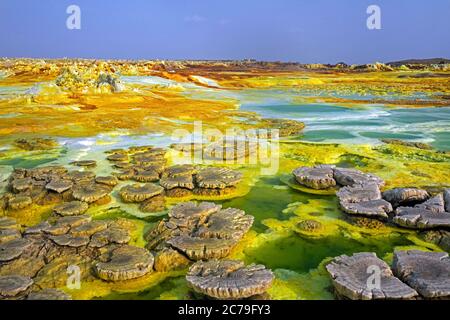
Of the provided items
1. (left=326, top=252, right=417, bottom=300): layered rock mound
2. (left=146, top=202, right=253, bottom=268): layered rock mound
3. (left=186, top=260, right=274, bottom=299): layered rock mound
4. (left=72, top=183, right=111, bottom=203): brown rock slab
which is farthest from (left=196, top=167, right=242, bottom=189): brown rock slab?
(left=326, top=252, right=417, bottom=300): layered rock mound

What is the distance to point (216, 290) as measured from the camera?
4.61 metres

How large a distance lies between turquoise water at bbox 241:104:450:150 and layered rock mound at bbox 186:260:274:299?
890 cm

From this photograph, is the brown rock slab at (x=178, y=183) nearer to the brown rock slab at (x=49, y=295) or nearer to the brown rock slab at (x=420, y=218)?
the brown rock slab at (x=49, y=295)

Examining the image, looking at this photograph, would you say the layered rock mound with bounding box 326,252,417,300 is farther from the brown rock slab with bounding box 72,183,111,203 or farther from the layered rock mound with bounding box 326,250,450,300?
the brown rock slab with bounding box 72,183,111,203

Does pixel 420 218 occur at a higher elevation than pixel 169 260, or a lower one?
higher

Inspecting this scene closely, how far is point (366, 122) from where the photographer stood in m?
17.0

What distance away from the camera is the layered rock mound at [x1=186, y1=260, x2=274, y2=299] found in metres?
4.61

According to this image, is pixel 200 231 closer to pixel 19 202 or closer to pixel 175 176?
pixel 175 176

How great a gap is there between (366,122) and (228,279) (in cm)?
1388

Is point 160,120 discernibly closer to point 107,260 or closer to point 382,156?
point 382,156

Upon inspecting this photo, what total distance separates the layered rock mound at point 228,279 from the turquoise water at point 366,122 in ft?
29.2

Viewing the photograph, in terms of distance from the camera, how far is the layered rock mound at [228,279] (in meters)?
4.61

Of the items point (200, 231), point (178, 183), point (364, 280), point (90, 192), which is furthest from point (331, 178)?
point (90, 192)

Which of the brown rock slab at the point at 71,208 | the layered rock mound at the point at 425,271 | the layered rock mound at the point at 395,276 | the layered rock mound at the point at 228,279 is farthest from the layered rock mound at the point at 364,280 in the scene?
the brown rock slab at the point at 71,208
